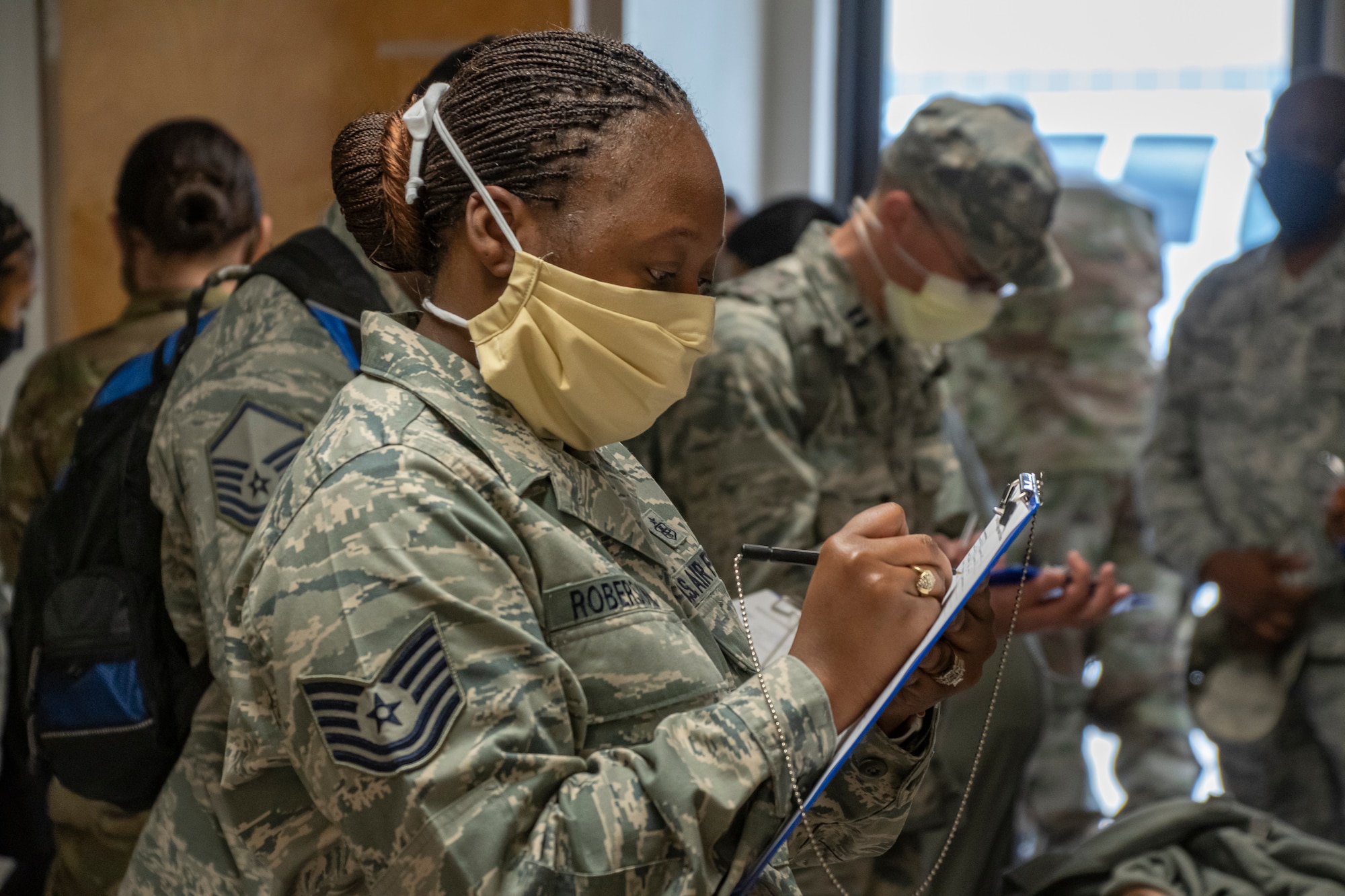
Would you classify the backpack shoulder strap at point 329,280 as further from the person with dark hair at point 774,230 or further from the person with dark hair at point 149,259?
the person with dark hair at point 774,230

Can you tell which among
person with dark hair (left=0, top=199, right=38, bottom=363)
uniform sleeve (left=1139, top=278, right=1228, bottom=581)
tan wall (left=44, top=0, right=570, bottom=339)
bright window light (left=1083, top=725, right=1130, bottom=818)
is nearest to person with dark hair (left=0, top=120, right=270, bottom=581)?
tan wall (left=44, top=0, right=570, bottom=339)

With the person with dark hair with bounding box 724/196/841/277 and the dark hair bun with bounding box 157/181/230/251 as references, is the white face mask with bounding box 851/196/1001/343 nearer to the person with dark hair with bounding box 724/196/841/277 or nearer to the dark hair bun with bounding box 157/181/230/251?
the person with dark hair with bounding box 724/196/841/277

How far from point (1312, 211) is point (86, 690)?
254 cm

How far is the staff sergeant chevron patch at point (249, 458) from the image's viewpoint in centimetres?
121

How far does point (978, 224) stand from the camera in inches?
85.6

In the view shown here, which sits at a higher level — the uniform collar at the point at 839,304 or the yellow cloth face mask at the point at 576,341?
the yellow cloth face mask at the point at 576,341

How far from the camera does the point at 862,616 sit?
0.85 m

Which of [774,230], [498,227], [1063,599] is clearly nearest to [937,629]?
[498,227]

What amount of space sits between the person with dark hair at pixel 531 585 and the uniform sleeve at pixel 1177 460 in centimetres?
203

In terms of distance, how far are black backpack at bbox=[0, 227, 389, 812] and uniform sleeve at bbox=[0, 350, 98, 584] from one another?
0.97 m

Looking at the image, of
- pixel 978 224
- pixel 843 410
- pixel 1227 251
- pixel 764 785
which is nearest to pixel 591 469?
pixel 764 785

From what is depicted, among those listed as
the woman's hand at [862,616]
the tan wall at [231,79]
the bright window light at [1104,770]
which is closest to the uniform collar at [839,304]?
the tan wall at [231,79]

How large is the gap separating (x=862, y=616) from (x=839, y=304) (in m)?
1.36

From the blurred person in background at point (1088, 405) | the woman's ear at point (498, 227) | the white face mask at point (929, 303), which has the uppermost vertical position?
the woman's ear at point (498, 227)
